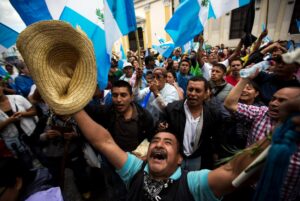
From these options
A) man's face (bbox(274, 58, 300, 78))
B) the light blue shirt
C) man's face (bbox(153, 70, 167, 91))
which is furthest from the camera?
man's face (bbox(153, 70, 167, 91))

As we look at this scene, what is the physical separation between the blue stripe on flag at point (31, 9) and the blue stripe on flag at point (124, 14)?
84 centimetres

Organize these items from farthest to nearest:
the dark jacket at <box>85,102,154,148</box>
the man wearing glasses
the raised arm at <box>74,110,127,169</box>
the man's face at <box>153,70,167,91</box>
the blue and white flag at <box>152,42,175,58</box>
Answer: the blue and white flag at <box>152,42,175,58</box>
the man's face at <box>153,70,167,91</box>
the man wearing glasses
the dark jacket at <box>85,102,154,148</box>
the raised arm at <box>74,110,127,169</box>

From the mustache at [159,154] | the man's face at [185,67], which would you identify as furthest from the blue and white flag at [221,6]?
the mustache at [159,154]

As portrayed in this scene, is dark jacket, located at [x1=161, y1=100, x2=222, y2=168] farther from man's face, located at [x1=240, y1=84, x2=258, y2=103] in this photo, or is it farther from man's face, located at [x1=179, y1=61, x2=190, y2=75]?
man's face, located at [x1=179, y1=61, x2=190, y2=75]

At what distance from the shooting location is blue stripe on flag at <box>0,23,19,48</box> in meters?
3.12

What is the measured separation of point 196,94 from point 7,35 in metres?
3.47

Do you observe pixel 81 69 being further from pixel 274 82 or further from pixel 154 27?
pixel 154 27

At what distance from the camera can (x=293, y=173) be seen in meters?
1.35

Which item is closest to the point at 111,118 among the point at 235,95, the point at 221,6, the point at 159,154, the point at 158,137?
the point at 158,137

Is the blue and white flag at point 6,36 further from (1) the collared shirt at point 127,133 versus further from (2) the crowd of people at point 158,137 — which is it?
(1) the collared shirt at point 127,133

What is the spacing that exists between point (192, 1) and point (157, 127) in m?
2.44

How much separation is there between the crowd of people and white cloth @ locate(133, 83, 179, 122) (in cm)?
2

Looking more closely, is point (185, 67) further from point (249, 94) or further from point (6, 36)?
point (6, 36)

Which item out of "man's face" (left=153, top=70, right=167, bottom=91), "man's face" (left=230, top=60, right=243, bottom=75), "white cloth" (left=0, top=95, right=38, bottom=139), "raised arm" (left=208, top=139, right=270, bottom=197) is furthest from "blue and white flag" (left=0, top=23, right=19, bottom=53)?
"man's face" (left=230, top=60, right=243, bottom=75)
